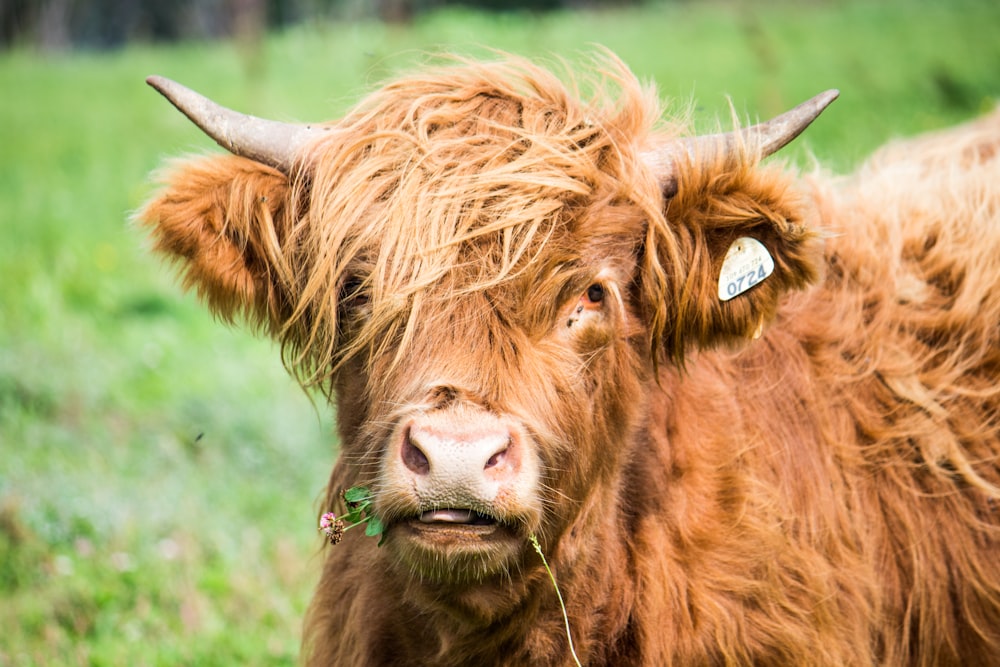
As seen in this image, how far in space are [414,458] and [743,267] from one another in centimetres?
109

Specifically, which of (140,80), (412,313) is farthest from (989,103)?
(140,80)

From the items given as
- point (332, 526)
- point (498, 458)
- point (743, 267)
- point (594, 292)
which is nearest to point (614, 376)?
point (594, 292)

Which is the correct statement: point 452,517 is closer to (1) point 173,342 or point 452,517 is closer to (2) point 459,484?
(2) point 459,484

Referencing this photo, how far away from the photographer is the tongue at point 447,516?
248cm

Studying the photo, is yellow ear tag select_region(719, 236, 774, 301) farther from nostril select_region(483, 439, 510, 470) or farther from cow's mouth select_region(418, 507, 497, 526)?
cow's mouth select_region(418, 507, 497, 526)

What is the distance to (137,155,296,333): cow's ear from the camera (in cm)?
311

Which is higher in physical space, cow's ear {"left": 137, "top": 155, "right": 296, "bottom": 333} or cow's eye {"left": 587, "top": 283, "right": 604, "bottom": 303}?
cow's ear {"left": 137, "top": 155, "right": 296, "bottom": 333}

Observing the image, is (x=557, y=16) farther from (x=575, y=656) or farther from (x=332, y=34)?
(x=575, y=656)

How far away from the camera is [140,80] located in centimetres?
1602

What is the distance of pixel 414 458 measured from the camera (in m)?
2.48

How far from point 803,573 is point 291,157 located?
1.85m

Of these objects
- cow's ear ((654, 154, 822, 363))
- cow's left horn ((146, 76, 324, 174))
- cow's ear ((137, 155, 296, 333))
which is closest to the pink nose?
cow's ear ((654, 154, 822, 363))

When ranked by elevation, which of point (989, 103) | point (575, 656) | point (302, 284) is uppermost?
point (989, 103)

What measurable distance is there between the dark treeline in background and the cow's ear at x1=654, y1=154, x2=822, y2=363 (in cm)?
2409
